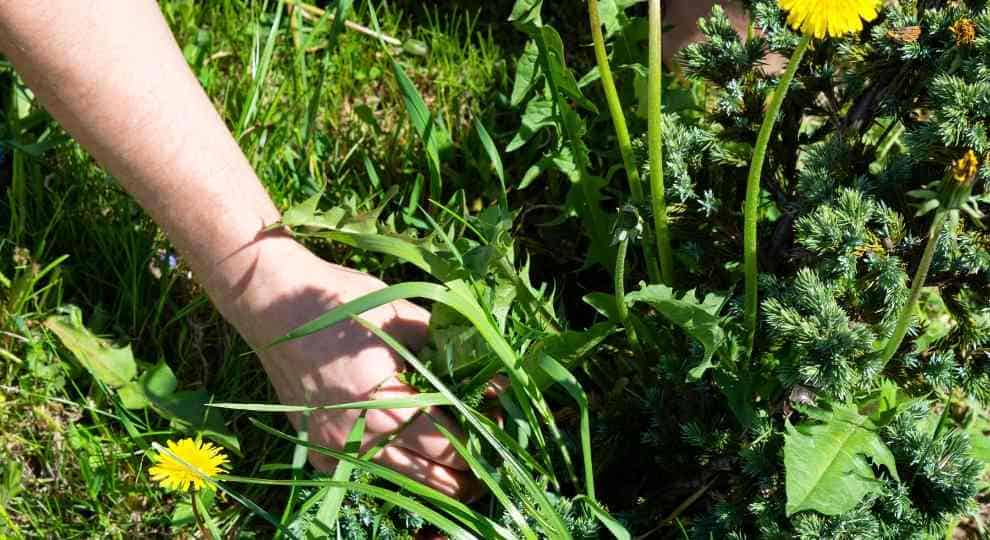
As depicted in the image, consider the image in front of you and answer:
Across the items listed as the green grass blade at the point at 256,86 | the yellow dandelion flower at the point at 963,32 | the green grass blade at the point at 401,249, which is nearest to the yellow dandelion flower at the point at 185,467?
the green grass blade at the point at 401,249

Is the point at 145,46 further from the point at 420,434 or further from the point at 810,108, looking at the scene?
the point at 810,108

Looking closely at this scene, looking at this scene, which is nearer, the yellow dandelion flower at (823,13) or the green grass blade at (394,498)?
the yellow dandelion flower at (823,13)

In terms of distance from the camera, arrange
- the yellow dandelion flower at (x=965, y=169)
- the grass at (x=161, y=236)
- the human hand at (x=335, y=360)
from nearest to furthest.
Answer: the yellow dandelion flower at (x=965, y=169)
the human hand at (x=335, y=360)
the grass at (x=161, y=236)

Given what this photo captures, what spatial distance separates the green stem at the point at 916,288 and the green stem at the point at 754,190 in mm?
182

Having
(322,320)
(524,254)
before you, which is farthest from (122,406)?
(524,254)

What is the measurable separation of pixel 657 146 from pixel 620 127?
106mm

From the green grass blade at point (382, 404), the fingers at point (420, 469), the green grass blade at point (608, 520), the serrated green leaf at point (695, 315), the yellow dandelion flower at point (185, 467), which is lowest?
the green grass blade at point (608, 520)

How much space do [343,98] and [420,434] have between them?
96cm

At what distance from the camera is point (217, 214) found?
1600 millimetres

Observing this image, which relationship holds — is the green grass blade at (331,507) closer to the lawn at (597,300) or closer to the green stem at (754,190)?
the lawn at (597,300)

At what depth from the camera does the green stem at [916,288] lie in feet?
3.79

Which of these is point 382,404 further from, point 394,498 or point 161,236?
point 161,236

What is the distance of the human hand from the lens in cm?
158

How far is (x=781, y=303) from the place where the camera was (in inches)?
57.0
